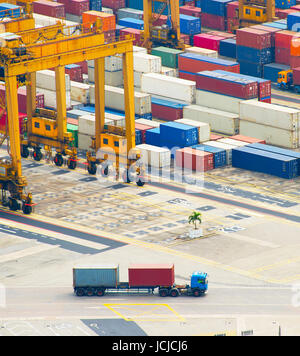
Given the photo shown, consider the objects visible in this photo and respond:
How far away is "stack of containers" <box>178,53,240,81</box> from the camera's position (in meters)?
166

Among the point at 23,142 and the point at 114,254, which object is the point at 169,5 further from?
the point at 114,254

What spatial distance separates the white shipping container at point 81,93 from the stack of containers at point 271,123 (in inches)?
974

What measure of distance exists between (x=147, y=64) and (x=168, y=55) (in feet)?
36.4

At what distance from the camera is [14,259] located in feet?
373

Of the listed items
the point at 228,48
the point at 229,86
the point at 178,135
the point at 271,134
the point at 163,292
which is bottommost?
the point at 163,292

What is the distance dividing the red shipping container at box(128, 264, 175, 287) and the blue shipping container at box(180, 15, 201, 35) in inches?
3839

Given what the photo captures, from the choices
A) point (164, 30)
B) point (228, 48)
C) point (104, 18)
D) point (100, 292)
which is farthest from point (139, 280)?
point (104, 18)

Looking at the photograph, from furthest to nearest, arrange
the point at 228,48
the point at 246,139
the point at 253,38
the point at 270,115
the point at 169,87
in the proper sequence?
the point at 228,48
the point at 253,38
the point at 169,87
the point at 270,115
the point at 246,139

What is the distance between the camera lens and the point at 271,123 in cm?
14838

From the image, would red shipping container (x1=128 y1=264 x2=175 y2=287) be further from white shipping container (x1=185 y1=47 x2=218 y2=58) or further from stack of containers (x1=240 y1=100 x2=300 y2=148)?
white shipping container (x1=185 y1=47 x2=218 y2=58)

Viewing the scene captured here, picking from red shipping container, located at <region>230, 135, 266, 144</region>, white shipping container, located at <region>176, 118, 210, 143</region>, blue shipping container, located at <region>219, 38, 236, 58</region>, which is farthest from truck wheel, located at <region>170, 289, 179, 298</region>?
blue shipping container, located at <region>219, 38, 236, 58</region>

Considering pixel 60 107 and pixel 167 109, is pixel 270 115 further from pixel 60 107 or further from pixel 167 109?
pixel 60 107

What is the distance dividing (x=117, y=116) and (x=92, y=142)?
25.3 feet

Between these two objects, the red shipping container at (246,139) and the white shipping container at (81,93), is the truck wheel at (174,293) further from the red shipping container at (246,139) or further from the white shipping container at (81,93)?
the white shipping container at (81,93)
